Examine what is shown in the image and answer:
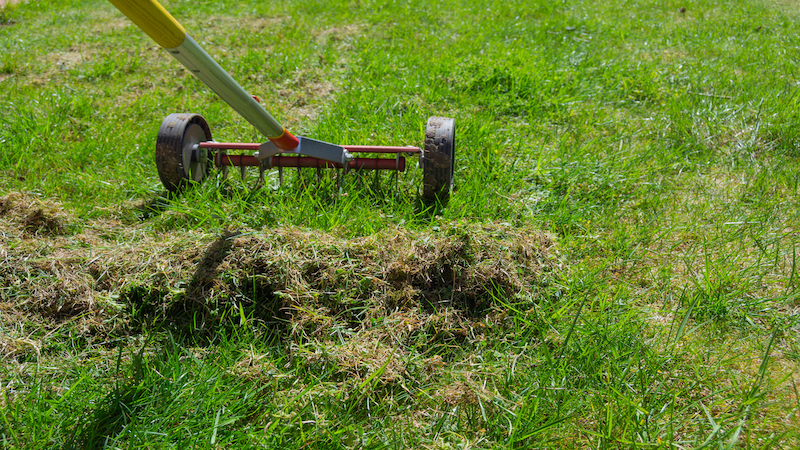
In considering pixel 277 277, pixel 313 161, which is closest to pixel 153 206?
pixel 313 161

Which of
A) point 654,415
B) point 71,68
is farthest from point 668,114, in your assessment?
point 71,68

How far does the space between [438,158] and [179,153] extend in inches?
60.1

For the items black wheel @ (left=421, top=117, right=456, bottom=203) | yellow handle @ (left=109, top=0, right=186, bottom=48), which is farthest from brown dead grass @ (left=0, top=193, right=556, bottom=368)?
yellow handle @ (left=109, top=0, right=186, bottom=48)

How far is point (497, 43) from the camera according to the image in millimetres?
5910

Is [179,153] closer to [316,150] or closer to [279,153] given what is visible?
[279,153]

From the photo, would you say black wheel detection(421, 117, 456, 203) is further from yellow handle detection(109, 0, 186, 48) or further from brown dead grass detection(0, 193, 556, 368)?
yellow handle detection(109, 0, 186, 48)

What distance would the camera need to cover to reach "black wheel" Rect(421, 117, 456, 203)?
2.91 metres

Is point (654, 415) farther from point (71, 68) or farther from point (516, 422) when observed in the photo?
point (71, 68)

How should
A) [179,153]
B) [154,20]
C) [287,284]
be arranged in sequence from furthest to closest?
[179,153], [287,284], [154,20]

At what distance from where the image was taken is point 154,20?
180 cm

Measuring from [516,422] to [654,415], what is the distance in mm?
504

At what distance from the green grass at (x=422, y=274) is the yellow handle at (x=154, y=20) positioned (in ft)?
3.07

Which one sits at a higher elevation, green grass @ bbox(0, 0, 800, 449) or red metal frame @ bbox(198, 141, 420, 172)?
red metal frame @ bbox(198, 141, 420, 172)

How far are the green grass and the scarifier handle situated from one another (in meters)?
0.53
